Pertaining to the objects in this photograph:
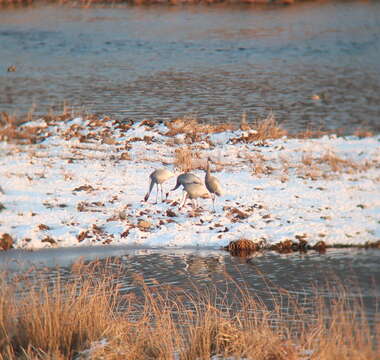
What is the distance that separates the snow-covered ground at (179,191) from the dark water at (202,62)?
14.8ft

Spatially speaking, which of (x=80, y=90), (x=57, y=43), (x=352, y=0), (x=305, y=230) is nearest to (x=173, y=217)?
(x=305, y=230)

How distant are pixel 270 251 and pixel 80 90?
59.5 ft

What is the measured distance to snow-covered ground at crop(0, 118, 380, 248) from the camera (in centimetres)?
1111

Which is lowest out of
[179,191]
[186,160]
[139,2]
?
[179,191]

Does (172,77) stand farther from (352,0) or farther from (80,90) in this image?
(352,0)

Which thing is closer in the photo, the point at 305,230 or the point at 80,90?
the point at 305,230

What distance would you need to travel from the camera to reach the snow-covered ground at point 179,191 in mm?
11109

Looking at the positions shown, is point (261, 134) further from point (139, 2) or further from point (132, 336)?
point (139, 2)

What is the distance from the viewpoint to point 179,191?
13195mm

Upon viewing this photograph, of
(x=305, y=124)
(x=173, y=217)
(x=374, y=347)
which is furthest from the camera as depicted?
(x=305, y=124)

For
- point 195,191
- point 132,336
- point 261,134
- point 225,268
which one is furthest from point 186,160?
point 132,336

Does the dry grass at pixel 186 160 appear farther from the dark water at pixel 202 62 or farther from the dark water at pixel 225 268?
the dark water at pixel 202 62

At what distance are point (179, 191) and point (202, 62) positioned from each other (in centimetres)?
2113

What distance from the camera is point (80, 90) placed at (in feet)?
90.0
